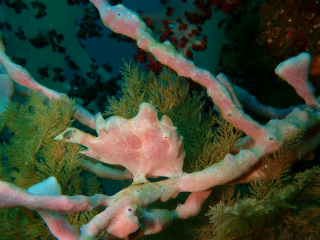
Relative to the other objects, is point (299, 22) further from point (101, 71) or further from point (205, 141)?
point (101, 71)

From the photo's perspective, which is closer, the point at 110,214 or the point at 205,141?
the point at 110,214

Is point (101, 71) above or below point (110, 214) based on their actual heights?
above

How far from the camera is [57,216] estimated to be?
1.42 meters

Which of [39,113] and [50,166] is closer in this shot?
[50,166]

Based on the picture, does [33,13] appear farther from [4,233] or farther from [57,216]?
[57,216]

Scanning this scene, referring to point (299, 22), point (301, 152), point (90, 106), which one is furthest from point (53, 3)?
point (301, 152)

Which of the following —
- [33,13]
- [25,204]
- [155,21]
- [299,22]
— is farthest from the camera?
[33,13]

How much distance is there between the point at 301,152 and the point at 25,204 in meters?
2.89

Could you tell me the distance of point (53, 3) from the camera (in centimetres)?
796

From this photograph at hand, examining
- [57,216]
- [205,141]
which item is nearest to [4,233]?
[57,216]

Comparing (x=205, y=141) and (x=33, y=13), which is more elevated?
(x=33, y=13)

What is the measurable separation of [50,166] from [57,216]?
100 centimetres

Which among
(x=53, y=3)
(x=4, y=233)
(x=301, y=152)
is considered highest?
(x=53, y=3)

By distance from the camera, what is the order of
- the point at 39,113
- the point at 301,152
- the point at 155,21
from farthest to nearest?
the point at 155,21 → the point at 39,113 → the point at 301,152
